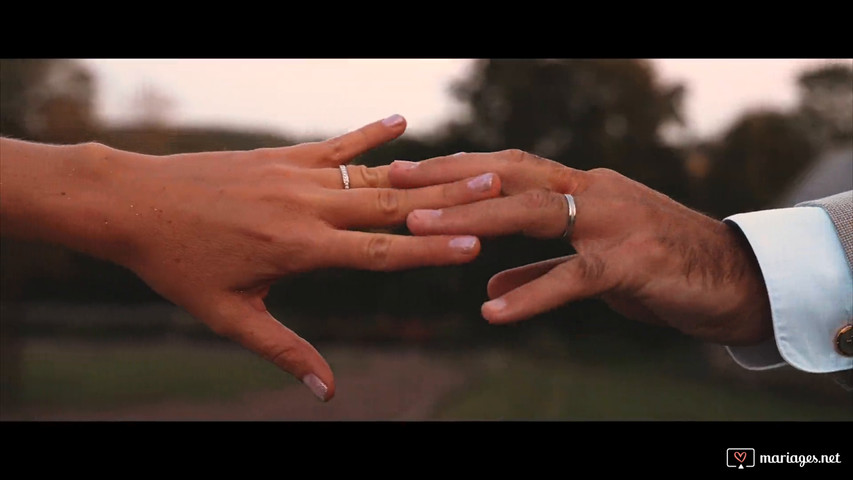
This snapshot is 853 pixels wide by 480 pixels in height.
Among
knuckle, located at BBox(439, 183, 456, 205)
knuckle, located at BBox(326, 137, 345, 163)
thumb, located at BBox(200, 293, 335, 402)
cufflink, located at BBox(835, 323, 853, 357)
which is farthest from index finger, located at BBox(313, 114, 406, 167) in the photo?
cufflink, located at BBox(835, 323, 853, 357)

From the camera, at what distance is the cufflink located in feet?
4.86

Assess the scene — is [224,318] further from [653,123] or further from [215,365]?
[653,123]

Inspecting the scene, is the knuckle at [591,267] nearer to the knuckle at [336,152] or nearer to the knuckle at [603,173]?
the knuckle at [603,173]

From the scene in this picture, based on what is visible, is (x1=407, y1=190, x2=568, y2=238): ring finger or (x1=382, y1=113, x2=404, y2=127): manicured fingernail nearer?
(x1=407, y1=190, x2=568, y2=238): ring finger

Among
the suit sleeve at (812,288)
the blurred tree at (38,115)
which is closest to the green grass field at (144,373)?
the blurred tree at (38,115)

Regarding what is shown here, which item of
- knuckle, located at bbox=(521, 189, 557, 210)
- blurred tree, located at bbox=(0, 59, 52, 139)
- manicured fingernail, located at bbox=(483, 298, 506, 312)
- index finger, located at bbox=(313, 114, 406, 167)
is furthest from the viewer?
blurred tree, located at bbox=(0, 59, 52, 139)

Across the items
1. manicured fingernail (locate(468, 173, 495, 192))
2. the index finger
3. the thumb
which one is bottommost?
the thumb

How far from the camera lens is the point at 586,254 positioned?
4.82 feet

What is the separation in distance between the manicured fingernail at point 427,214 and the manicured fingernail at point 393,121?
31 centimetres

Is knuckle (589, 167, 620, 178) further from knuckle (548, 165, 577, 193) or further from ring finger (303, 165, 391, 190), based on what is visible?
ring finger (303, 165, 391, 190)

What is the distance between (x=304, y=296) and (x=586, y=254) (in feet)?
3.10

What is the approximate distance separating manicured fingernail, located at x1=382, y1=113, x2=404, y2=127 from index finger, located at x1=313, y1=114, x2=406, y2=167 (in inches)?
0.5

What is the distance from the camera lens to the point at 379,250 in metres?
1.46

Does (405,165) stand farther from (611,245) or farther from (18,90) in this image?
(18,90)
